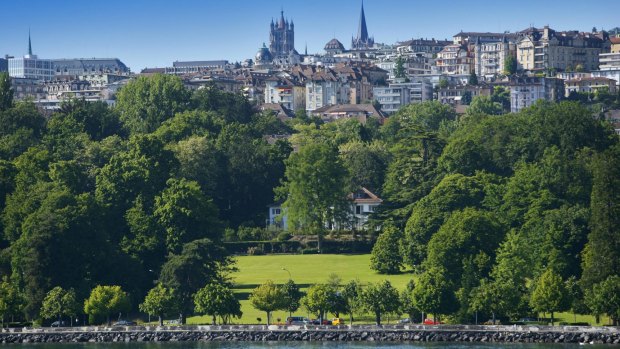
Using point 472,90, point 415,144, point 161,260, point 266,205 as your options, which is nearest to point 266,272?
point 161,260

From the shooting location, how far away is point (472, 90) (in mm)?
196125

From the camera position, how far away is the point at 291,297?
7531 cm

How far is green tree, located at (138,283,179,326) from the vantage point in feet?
245

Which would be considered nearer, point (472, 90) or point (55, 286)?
point (55, 286)

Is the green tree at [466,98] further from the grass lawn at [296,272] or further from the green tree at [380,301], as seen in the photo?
the green tree at [380,301]

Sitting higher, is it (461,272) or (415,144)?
(415,144)

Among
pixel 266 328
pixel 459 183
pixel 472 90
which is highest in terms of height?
pixel 472 90

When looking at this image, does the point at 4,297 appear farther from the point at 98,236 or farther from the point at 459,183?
the point at 459,183

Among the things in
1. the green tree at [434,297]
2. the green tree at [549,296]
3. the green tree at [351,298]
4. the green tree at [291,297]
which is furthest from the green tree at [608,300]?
the green tree at [291,297]

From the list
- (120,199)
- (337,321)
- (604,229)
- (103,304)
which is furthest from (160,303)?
(604,229)

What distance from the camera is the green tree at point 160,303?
7462 centimetres

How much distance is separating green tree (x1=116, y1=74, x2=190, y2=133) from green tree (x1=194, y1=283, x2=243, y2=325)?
59.5 metres

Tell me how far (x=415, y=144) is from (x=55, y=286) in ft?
135

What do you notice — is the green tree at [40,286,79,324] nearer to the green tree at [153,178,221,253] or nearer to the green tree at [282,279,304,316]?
the green tree at [282,279,304,316]
